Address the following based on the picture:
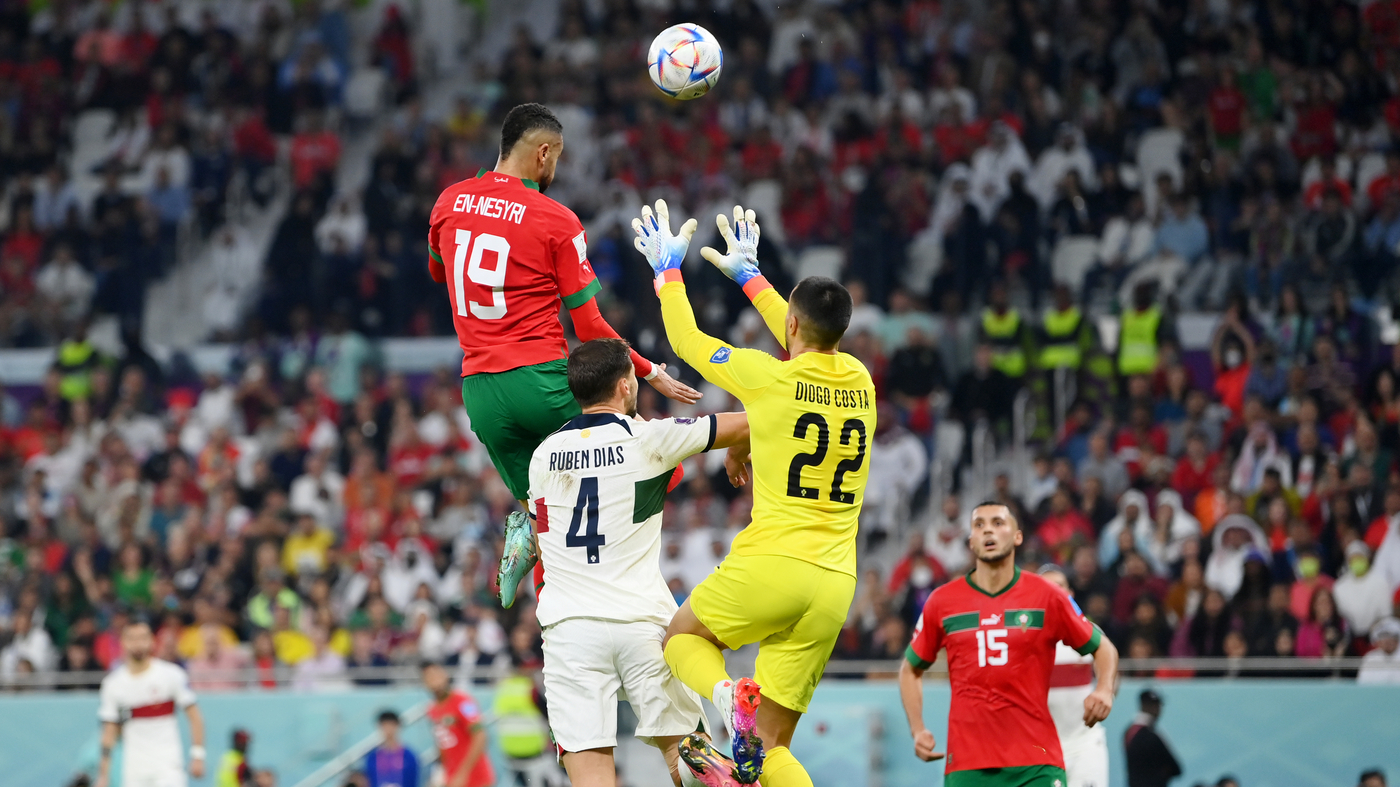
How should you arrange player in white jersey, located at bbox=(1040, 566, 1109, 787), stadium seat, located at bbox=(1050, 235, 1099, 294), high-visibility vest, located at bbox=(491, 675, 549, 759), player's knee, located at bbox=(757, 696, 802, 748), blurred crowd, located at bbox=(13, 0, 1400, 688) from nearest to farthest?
1. player's knee, located at bbox=(757, 696, 802, 748)
2. player in white jersey, located at bbox=(1040, 566, 1109, 787)
3. high-visibility vest, located at bbox=(491, 675, 549, 759)
4. blurred crowd, located at bbox=(13, 0, 1400, 688)
5. stadium seat, located at bbox=(1050, 235, 1099, 294)

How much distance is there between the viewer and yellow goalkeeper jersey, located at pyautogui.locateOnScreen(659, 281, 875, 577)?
7449 millimetres

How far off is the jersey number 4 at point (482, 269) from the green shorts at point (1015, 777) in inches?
143

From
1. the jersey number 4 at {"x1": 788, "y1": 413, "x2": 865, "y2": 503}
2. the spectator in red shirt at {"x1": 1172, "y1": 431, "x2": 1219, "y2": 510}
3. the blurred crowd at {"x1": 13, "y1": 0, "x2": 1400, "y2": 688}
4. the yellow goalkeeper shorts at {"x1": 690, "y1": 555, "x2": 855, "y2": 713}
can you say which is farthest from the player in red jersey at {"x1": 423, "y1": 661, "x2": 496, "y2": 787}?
the jersey number 4 at {"x1": 788, "y1": 413, "x2": 865, "y2": 503}

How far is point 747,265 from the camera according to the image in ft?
27.5

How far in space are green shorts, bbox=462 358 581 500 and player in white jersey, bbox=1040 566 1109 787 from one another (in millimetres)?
4654

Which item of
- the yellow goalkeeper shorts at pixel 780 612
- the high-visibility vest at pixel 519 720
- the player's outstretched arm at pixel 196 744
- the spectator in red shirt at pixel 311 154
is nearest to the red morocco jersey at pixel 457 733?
the high-visibility vest at pixel 519 720

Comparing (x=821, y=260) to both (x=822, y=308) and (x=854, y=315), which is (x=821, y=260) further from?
(x=822, y=308)

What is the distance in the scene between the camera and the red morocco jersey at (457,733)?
14.9m

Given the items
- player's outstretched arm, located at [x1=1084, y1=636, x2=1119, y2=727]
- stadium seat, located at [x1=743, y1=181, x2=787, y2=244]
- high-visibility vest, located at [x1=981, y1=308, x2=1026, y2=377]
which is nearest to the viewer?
player's outstretched arm, located at [x1=1084, y1=636, x2=1119, y2=727]

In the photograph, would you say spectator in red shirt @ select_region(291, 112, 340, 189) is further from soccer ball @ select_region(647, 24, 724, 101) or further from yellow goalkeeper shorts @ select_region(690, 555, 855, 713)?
yellow goalkeeper shorts @ select_region(690, 555, 855, 713)

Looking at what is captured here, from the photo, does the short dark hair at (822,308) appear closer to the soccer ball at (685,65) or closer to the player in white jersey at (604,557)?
the player in white jersey at (604,557)

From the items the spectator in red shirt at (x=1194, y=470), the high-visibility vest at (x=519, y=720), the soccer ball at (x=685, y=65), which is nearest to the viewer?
the soccer ball at (x=685, y=65)

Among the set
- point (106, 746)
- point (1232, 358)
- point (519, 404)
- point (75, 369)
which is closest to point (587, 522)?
point (519, 404)

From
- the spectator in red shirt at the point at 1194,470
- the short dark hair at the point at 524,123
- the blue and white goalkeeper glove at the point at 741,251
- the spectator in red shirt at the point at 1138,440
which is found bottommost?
the spectator in red shirt at the point at 1194,470
